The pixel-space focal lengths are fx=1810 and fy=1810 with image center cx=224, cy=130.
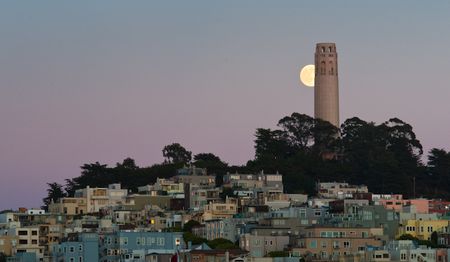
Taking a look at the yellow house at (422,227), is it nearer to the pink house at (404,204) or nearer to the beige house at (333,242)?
the beige house at (333,242)

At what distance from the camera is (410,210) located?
107m

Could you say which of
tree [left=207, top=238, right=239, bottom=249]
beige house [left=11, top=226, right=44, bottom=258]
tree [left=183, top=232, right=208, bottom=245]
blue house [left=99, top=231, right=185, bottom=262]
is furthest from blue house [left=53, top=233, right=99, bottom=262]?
tree [left=207, top=238, right=239, bottom=249]

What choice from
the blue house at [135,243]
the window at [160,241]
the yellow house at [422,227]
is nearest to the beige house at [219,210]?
the blue house at [135,243]

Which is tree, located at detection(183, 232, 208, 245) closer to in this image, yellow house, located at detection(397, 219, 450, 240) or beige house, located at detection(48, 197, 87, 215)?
yellow house, located at detection(397, 219, 450, 240)

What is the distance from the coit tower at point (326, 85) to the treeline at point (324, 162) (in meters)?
1.12

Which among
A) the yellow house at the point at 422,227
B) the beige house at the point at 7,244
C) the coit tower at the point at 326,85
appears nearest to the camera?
the beige house at the point at 7,244

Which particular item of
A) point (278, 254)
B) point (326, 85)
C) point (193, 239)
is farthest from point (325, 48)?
point (278, 254)

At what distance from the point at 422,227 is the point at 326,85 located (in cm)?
3125

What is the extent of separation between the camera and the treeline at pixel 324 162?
5022 inches

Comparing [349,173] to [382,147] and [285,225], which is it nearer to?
[382,147]

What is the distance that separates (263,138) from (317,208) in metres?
28.2

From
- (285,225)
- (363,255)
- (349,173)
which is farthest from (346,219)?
(349,173)

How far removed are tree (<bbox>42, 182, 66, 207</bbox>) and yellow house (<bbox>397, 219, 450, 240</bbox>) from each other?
1255 inches

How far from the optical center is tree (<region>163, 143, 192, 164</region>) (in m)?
135
